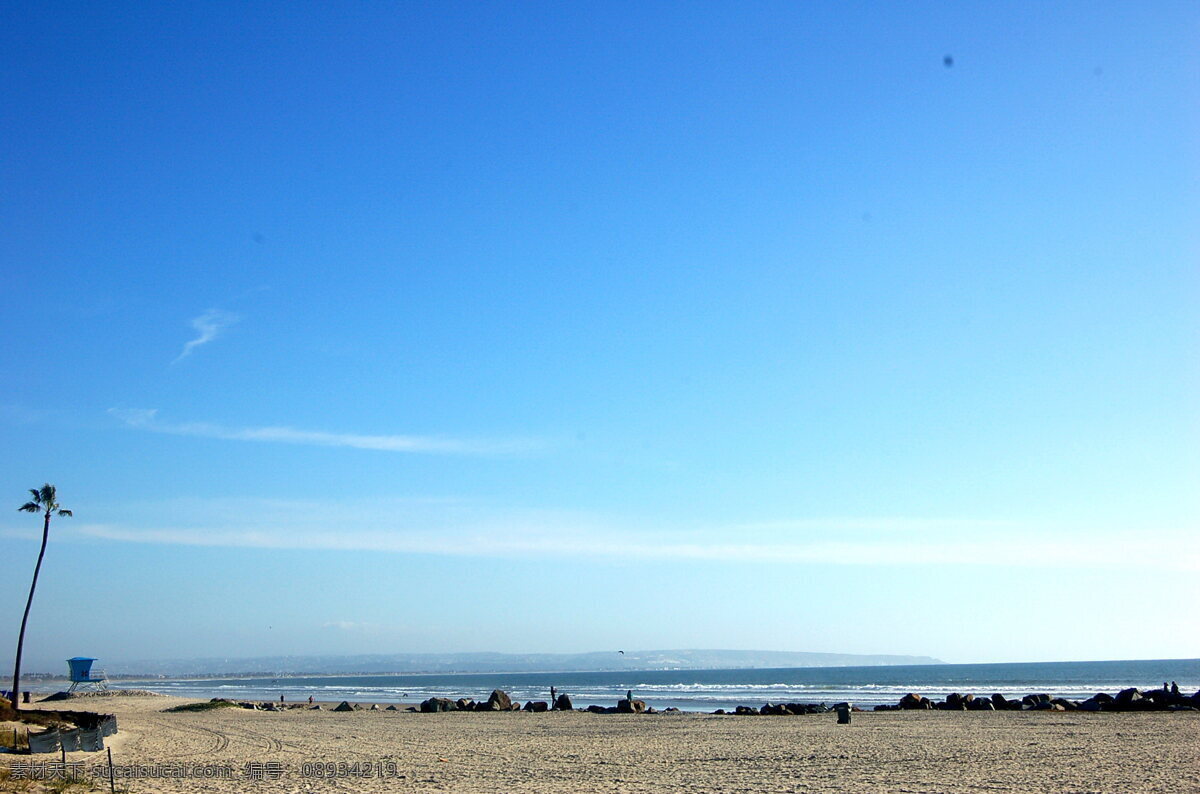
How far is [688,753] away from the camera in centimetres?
2122

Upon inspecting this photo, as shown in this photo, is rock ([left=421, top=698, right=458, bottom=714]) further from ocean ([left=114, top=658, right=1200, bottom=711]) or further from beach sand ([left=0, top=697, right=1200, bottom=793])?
ocean ([left=114, top=658, right=1200, bottom=711])

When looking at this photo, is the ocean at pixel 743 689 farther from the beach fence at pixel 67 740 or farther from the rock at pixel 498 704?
the beach fence at pixel 67 740

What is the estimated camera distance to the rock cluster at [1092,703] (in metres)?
35.4

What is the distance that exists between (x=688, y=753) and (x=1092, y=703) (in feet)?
83.7

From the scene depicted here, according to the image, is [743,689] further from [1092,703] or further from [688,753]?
[688,753]

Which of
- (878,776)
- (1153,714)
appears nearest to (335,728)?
(878,776)

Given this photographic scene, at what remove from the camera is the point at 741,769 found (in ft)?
58.4

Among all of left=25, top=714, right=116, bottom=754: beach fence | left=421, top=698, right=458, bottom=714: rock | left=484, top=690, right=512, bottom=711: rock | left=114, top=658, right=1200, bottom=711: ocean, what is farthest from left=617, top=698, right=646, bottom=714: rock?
left=25, top=714, right=116, bottom=754: beach fence

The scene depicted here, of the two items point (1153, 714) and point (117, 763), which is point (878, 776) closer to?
point (117, 763)

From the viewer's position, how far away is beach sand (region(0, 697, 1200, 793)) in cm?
1548

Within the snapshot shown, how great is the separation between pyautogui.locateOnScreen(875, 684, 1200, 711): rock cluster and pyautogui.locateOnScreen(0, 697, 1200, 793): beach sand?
151 inches

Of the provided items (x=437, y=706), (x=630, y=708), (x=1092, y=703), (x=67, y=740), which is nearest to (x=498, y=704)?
(x=437, y=706)

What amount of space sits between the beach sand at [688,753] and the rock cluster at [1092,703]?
3837 mm

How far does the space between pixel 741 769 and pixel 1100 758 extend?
323 inches
